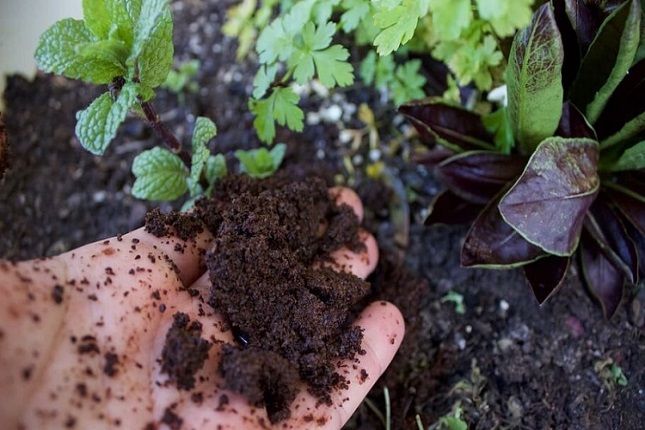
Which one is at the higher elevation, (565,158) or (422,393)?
(565,158)

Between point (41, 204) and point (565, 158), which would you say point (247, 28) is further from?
point (565, 158)

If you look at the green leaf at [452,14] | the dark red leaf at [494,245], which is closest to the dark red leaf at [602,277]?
the dark red leaf at [494,245]

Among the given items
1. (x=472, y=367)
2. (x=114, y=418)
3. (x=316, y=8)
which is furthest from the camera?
(x=472, y=367)

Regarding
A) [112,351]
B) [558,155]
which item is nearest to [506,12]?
[558,155]

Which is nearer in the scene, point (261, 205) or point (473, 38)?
point (261, 205)

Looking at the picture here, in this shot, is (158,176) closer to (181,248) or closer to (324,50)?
(181,248)

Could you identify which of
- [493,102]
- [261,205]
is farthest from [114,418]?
[493,102]
